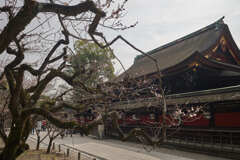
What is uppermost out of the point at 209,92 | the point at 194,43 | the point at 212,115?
the point at 194,43

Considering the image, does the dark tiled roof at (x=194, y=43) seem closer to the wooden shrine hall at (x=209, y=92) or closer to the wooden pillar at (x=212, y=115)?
the wooden shrine hall at (x=209, y=92)

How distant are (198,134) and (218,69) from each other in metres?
4.01

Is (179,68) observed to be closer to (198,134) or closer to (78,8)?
(198,134)

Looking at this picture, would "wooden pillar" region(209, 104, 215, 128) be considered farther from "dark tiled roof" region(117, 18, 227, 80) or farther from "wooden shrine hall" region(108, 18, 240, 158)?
"dark tiled roof" region(117, 18, 227, 80)

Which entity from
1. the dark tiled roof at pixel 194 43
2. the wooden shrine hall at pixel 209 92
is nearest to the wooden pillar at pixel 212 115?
the wooden shrine hall at pixel 209 92

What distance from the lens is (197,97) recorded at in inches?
354

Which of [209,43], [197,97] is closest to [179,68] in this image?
[197,97]

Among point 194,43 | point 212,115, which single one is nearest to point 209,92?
point 212,115

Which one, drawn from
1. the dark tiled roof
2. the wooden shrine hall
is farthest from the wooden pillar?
the dark tiled roof

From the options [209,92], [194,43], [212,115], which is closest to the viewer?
[209,92]

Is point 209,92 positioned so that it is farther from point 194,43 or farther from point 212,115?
point 194,43

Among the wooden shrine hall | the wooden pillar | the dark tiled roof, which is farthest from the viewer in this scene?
the dark tiled roof

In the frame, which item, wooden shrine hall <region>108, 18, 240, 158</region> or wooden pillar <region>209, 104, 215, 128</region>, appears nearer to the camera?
wooden shrine hall <region>108, 18, 240, 158</region>

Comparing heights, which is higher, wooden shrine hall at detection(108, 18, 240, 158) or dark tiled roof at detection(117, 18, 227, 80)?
dark tiled roof at detection(117, 18, 227, 80)
